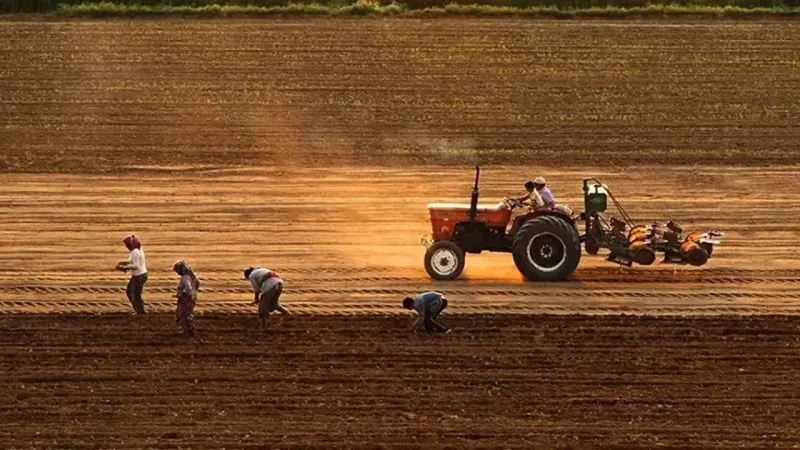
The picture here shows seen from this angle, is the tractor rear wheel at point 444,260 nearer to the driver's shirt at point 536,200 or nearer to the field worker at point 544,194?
the driver's shirt at point 536,200

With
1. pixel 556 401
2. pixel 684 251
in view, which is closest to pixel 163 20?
pixel 684 251

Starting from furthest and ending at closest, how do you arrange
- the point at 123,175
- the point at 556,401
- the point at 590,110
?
1. the point at 590,110
2. the point at 123,175
3. the point at 556,401

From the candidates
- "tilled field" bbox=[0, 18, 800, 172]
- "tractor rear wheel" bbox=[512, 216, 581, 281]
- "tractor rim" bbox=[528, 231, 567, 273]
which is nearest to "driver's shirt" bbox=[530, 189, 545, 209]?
"tractor rear wheel" bbox=[512, 216, 581, 281]

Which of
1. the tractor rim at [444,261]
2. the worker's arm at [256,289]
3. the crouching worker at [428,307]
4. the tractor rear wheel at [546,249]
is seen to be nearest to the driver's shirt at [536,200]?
the tractor rear wheel at [546,249]

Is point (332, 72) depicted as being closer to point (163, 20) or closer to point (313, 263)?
point (163, 20)

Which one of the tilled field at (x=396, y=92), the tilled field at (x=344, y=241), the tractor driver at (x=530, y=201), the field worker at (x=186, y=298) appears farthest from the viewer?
the tilled field at (x=396, y=92)

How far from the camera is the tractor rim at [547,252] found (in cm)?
2456

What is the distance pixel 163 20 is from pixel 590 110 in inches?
558

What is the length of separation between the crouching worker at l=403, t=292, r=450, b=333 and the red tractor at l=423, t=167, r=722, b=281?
100 inches

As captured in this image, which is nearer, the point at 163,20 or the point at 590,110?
the point at 590,110

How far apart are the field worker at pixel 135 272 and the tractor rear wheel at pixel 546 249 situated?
5.17 metres

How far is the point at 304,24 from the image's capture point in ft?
160

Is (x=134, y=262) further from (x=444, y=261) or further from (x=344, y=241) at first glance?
(x=344, y=241)

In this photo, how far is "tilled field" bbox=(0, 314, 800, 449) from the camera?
18.3 meters
